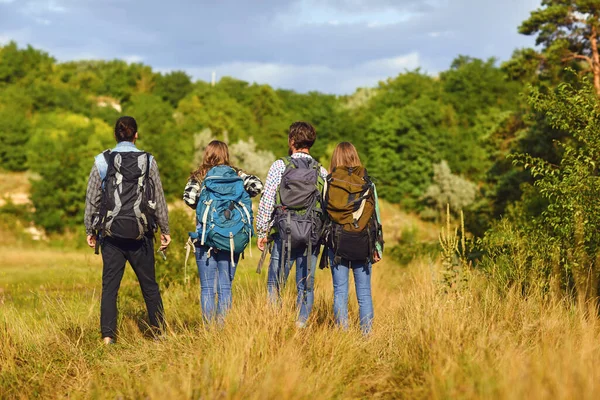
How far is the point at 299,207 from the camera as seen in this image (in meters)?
5.41

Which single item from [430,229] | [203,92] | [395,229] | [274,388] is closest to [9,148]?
[203,92]

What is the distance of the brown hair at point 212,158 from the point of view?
18.7ft

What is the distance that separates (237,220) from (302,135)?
99 cm

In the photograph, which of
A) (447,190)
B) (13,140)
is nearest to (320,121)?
(447,190)

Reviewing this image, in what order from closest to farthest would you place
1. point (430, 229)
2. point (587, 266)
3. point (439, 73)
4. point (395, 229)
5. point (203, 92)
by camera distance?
point (587, 266) → point (395, 229) → point (430, 229) → point (203, 92) → point (439, 73)

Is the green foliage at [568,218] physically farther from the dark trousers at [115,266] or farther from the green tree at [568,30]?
the green tree at [568,30]

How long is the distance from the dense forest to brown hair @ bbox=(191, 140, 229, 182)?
46.6 feet

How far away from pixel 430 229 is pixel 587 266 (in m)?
48.8

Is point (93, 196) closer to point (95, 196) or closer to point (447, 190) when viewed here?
point (95, 196)

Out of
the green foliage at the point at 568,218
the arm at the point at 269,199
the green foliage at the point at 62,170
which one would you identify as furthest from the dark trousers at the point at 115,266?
the green foliage at the point at 62,170

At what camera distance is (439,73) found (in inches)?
3132

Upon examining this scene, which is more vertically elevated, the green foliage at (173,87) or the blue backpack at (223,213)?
the green foliage at (173,87)

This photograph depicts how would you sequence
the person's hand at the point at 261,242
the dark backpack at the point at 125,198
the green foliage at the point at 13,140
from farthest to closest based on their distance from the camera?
the green foliage at the point at 13,140, the person's hand at the point at 261,242, the dark backpack at the point at 125,198

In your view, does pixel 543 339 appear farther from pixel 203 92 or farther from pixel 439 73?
pixel 439 73
